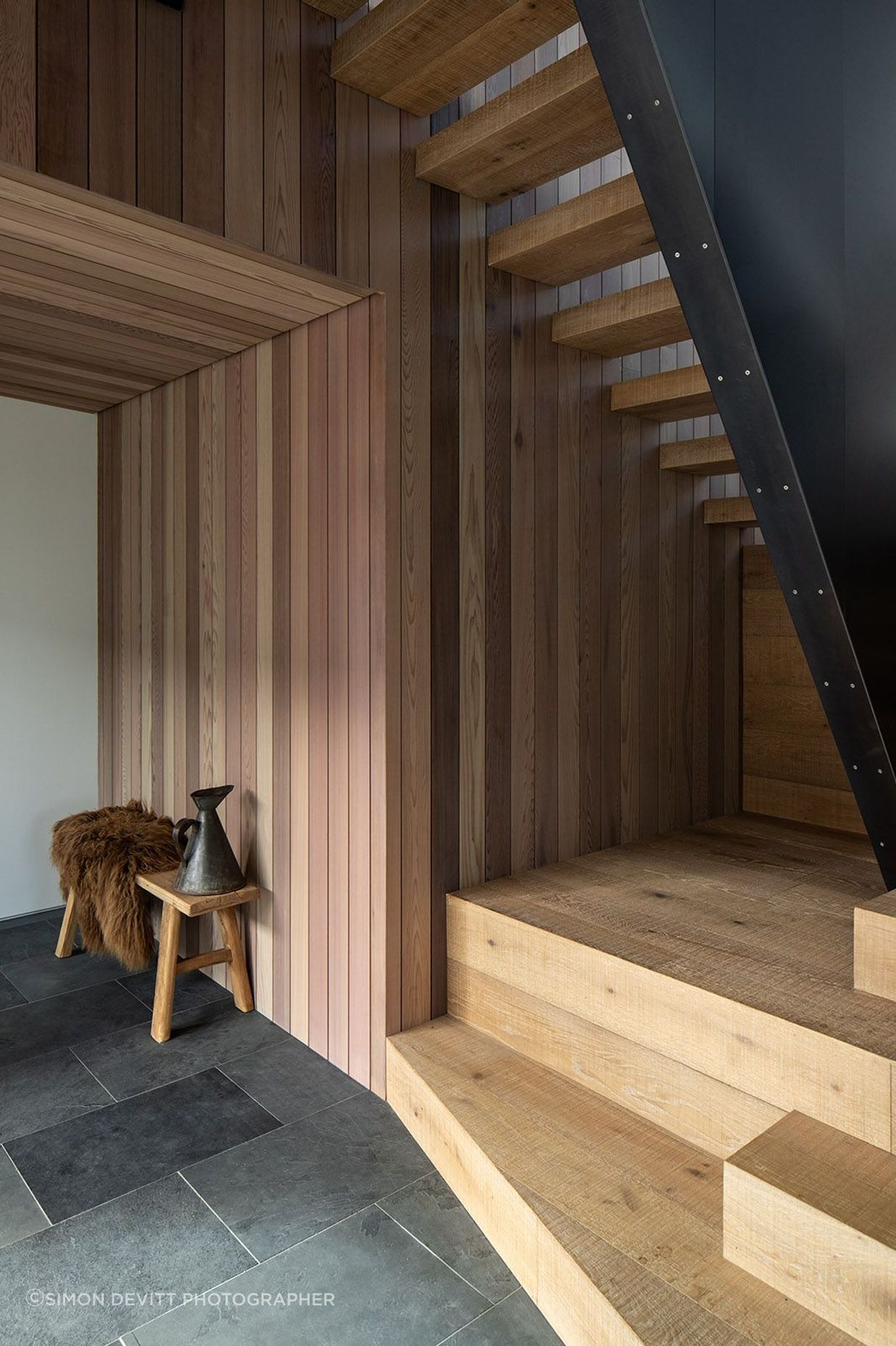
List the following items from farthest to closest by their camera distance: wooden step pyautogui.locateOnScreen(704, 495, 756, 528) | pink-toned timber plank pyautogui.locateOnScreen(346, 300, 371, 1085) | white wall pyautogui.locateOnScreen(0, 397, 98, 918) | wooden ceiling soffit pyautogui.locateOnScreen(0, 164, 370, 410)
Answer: white wall pyautogui.locateOnScreen(0, 397, 98, 918) < wooden step pyautogui.locateOnScreen(704, 495, 756, 528) < pink-toned timber plank pyautogui.locateOnScreen(346, 300, 371, 1085) < wooden ceiling soffit pyautogui.locateOnScreen(0, 164, 370, 410)

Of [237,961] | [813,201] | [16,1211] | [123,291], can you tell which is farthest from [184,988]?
[813,201]

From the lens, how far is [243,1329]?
1502 mm

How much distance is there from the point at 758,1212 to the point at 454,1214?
0.68 meters

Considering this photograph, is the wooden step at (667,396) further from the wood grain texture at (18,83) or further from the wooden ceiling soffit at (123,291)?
the wood grain texture at (18,83)

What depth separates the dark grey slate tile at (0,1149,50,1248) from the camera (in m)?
1.74

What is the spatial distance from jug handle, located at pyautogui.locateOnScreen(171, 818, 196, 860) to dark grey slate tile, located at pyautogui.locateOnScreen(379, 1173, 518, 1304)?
1.22 m

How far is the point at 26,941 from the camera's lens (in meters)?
3.34

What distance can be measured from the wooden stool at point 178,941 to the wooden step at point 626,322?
1894 millimetres

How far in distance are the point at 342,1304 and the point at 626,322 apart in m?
2.32

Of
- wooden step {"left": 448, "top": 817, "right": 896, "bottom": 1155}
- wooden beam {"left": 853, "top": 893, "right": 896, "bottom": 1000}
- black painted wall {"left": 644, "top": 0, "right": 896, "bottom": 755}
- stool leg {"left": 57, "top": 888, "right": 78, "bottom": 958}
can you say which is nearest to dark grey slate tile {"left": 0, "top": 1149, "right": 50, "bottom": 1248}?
wooden step {"left": 448, "top": 817, "right": 896, "bottom": 1155}

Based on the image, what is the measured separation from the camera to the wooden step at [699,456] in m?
2.81

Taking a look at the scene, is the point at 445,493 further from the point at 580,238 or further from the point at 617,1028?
the point at 617,1028

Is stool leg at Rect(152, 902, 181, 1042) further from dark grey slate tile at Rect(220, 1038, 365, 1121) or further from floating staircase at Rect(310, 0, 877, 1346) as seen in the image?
floating staircase at Rect(310, 0, 877, 1346)

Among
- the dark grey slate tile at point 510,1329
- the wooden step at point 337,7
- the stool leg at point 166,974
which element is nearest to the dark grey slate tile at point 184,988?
the stool leg at point 166,974
